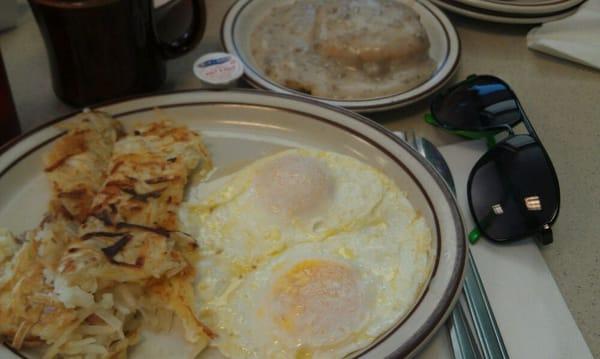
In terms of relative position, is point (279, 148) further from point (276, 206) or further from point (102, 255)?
point (102, 255)

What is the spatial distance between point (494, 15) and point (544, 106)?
0.42 metres

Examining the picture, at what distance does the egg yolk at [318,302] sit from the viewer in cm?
101

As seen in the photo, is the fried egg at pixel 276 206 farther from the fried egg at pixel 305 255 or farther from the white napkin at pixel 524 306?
the white napkin at pixel 524 306

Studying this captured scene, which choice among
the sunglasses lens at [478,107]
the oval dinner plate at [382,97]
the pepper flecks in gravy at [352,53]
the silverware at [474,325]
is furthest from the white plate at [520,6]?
the silverware at [474,325]

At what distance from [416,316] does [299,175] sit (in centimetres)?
45

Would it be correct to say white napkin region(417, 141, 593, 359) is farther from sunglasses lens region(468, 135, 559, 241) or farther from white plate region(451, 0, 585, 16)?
white plate region(451, 0, 585, 16)

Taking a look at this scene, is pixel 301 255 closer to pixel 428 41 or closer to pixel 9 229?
pixel 9 229

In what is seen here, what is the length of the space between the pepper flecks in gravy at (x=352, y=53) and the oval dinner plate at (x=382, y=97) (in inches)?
1.8

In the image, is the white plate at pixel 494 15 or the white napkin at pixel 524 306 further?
the white plate at pixel 494 15

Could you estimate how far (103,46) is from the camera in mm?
1315

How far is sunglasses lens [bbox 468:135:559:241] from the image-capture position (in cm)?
125

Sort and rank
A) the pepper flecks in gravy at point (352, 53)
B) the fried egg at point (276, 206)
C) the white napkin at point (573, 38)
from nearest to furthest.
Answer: the fried egg at point (276, 206), the pepper flecks in gravy at point (352, 53), the white napkin at point (573, 38)

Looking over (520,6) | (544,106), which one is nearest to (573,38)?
(520,6)

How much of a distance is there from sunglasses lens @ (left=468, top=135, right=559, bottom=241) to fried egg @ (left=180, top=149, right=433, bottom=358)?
0.64ft
